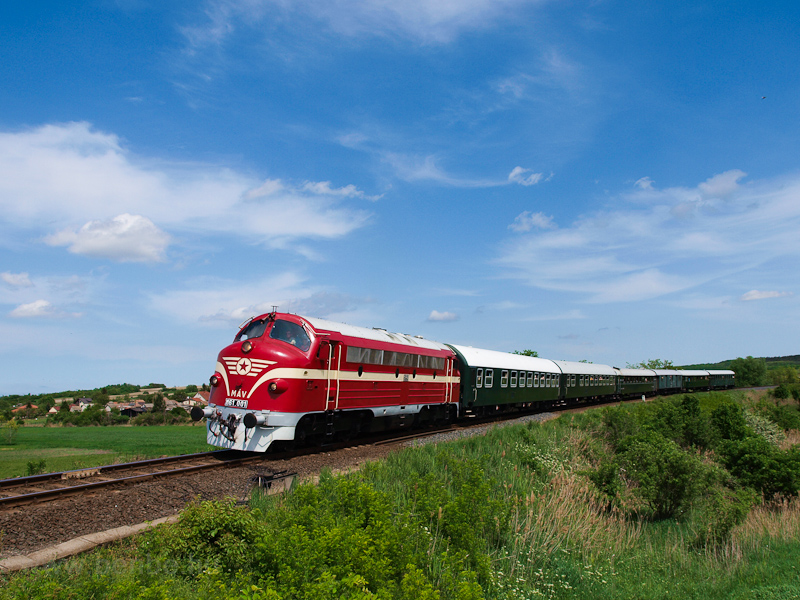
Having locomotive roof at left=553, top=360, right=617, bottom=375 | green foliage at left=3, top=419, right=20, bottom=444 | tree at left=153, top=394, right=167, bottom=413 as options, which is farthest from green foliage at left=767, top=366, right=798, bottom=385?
green foliage at left=3, top=419, right=20, bottom=444

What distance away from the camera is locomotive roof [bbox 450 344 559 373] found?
25969 mm

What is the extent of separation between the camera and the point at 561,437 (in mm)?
19781

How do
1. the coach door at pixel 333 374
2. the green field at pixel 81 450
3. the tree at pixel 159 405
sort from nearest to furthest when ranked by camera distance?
the green field at pixel 81 450, the coach door at pixel 333 374, the tree at pixel 159 405

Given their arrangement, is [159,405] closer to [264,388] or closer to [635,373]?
[264,388]

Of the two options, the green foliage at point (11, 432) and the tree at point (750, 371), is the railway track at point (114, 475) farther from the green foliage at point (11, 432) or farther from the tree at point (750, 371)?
the tree at point (750, 371)

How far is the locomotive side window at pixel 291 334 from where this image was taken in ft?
46.0

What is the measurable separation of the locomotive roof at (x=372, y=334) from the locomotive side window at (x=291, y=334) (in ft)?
1.33

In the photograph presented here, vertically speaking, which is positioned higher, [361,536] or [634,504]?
[361,536]

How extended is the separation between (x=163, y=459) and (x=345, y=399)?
5053 millimetres

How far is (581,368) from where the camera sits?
137 feet

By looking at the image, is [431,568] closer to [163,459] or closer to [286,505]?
[286,505]

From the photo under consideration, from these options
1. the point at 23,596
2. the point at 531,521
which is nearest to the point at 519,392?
the point at 531,521

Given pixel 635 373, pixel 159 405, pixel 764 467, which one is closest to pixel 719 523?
pixel 764 467

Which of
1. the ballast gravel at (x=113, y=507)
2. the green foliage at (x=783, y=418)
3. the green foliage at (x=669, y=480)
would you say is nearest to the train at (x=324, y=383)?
the ballast gravel at (x=113, y=507)
